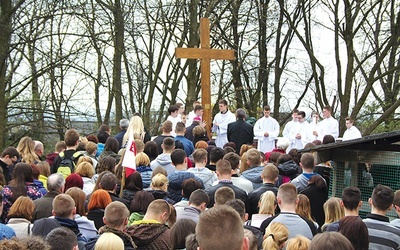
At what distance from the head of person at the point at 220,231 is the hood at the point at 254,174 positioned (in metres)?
5.25

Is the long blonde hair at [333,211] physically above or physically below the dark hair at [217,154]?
below

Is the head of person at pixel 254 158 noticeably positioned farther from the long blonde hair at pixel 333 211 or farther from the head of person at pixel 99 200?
the head of person at pixel 99 200

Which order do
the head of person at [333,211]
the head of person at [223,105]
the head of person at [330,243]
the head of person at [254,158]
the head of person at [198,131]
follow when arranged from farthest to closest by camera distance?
the head of person at [223,105] → the head of person at [198,131] → the head of person at [254,158] → the head of person at [333,211] → the head of person at [330,243]

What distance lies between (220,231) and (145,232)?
252 cm

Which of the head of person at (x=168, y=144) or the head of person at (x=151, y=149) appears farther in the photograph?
the head of person at (x=151, y=149)

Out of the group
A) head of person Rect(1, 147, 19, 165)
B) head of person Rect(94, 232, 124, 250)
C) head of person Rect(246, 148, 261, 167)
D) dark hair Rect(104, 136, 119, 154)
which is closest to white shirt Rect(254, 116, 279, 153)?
dark hair Rect(104, 136, 119, 154)

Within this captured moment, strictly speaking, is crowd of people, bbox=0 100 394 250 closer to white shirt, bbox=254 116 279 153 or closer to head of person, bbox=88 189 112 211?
head of person, bbox=88 189 112 211

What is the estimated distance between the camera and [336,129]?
59.0ft

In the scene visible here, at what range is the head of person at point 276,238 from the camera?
16.5 ft

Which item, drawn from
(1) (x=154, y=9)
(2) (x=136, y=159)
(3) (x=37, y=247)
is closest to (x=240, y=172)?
(2) (x=136, y=159)

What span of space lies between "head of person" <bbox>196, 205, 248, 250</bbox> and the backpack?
6.19 meters

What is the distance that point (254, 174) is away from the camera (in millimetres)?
8500

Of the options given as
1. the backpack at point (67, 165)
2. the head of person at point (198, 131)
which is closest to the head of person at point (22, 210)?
the backpack at point (67, 165)

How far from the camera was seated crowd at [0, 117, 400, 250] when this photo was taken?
4527 mm
